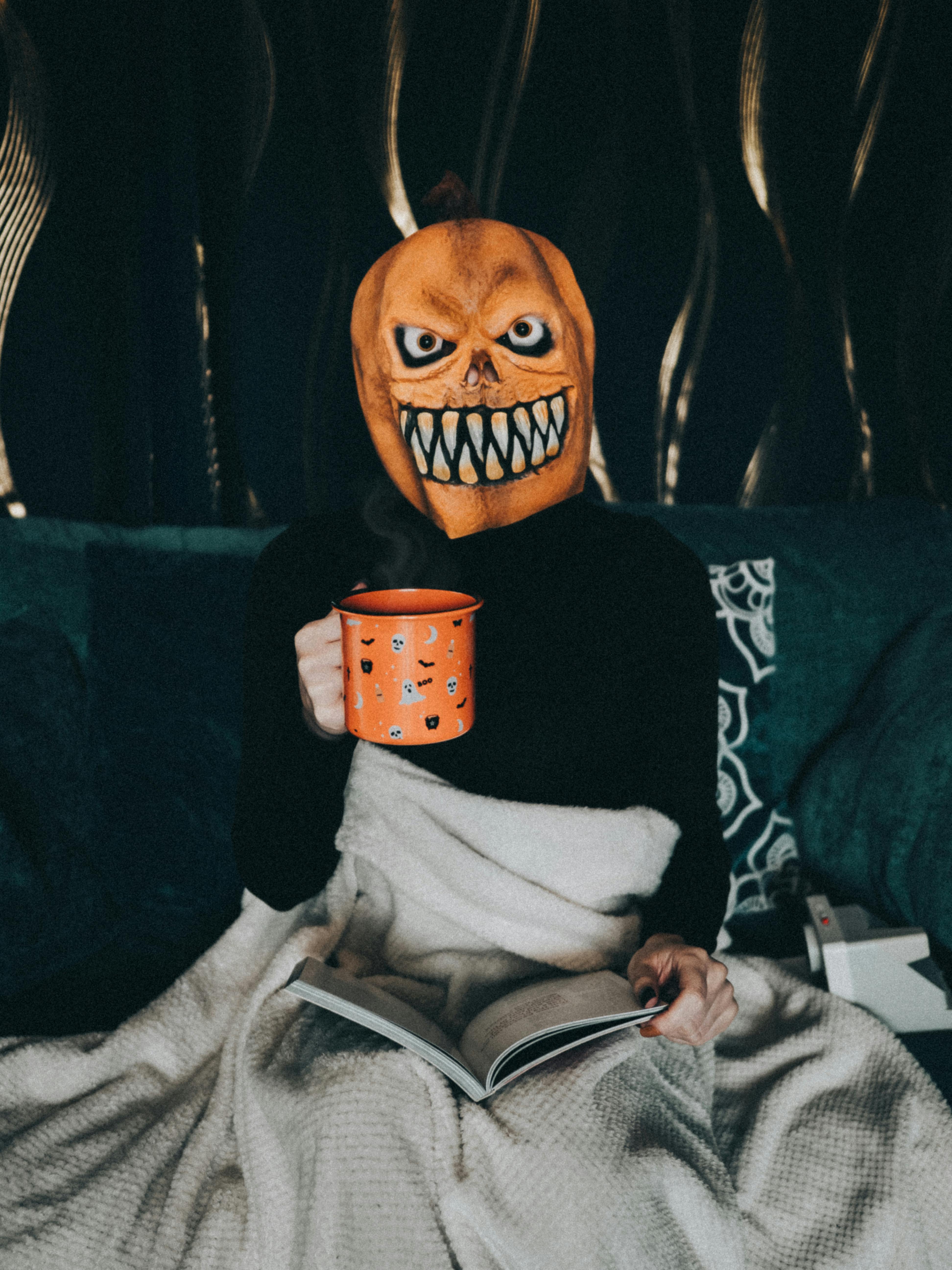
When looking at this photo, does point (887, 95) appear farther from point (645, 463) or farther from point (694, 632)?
point (694, 632)

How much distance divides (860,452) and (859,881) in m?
0.89

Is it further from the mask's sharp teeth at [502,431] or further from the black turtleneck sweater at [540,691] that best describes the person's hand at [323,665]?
the mask's sharp teeth at [502,431]

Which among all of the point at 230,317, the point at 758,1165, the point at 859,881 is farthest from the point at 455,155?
the point at 758,1165

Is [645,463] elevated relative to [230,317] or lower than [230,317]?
lower

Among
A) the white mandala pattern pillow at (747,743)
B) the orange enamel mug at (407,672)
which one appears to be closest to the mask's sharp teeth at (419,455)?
the orange enamel mug at (407,672)

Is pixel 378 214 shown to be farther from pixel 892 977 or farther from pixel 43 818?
pixel 892 977

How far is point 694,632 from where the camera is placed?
86 cm

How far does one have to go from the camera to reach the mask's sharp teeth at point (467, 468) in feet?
2.88

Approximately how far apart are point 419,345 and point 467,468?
0.16 m

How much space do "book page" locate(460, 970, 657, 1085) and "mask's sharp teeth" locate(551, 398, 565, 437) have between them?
1.97 feet

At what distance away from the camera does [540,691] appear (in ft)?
2.77


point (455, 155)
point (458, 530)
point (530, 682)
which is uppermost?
point (455, 155)

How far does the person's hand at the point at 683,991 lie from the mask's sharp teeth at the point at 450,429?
581mm

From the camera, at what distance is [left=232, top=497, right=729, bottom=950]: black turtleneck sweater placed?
0.78 meters
